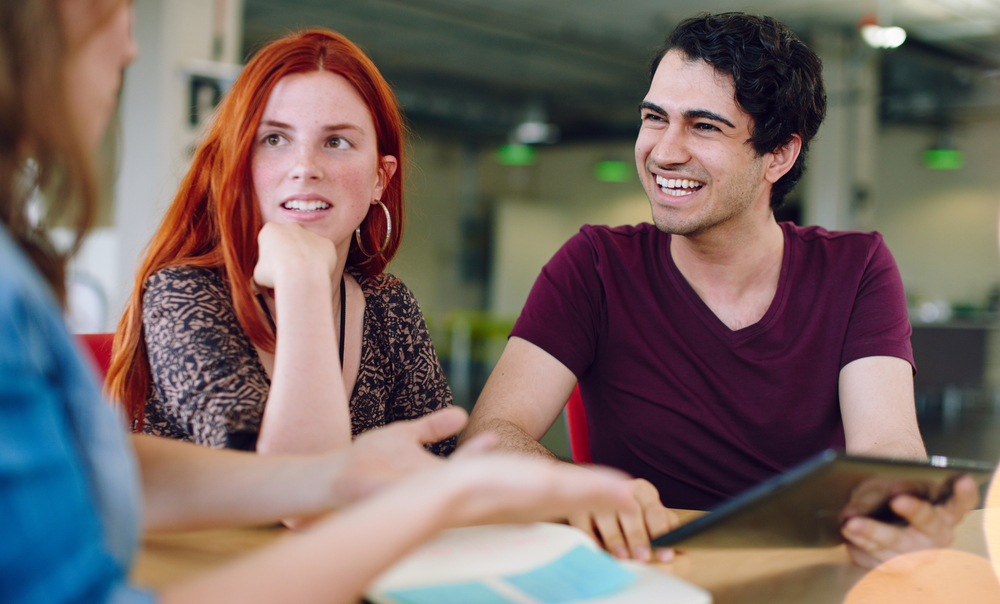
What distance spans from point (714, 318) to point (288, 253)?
902 millimetres

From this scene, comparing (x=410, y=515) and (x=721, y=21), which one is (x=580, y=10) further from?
(x=410, y=515)

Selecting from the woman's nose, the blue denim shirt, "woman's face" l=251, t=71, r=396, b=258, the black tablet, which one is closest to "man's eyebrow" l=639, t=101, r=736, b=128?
"woman's face" l=251, t=71, r=396, b=258

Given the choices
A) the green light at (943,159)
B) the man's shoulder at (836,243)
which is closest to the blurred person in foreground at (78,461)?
the man's shoulder at (836,243)

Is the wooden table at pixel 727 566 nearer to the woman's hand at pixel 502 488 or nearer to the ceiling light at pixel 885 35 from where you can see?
the woman's hand at pixel 502 488

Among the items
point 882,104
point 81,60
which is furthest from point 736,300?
point 882,104

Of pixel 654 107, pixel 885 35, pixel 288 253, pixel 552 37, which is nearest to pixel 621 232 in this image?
pixel 654 107

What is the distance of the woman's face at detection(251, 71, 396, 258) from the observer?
4.26 feet

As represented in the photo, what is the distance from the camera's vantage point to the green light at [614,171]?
1297 cm

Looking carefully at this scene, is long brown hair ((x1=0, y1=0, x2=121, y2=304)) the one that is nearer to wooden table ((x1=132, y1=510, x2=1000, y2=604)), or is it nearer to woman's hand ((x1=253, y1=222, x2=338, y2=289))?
wooden table ((x1=132, y1=510, x2=1000, y2=604))

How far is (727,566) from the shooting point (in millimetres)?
861

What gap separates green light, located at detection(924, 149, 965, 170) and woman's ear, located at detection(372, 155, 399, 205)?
34.6 ft

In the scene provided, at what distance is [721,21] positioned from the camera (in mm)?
1756

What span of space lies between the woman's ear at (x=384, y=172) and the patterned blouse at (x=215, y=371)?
0.24 meters

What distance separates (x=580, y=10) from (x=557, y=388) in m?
6.87
